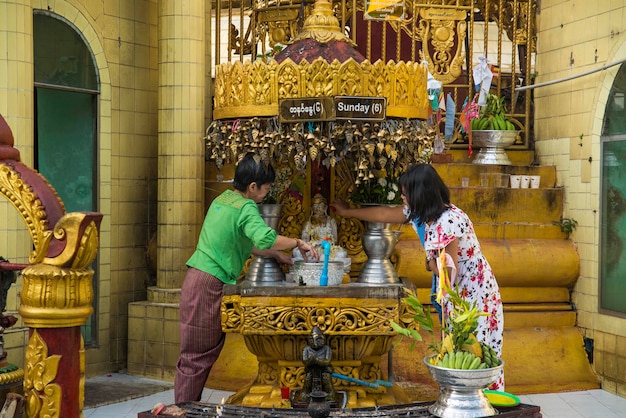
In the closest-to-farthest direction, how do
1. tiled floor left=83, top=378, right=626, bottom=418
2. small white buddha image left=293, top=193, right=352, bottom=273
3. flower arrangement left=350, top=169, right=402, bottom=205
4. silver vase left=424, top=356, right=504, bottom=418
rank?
silver vase left=424, top=356, right=504, bottom=418 < flower arrangement left=350, top=169, right=402, bottom=205 < small white buddha image left=293, top=193, right=352, bottom=273 < tiled floor left=83, top=378, right=626, bottom=418

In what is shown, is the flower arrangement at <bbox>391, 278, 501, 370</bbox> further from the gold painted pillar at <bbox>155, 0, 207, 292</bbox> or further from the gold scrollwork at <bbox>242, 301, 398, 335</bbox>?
the gold painted pillar at <bbox>155, 0, 207, 292</bbox>

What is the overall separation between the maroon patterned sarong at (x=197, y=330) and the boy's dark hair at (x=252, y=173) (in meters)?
0.59

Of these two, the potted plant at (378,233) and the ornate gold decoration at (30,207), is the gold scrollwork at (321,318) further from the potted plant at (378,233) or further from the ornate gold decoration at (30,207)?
the ornate gold decoration at (30,207)

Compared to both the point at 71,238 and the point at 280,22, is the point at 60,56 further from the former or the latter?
the point at 71,238

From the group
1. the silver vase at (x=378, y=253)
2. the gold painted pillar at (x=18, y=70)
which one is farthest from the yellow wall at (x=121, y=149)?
the silver vase at (x=378, y=253)

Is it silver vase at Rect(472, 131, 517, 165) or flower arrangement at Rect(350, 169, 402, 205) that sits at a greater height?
silver vase at Rect(472, 131, 517, 165)

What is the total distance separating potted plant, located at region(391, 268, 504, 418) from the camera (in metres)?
4.36

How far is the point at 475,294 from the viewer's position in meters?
5.66

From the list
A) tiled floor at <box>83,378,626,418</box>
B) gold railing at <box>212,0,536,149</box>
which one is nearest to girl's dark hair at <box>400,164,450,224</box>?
tiled floor at <box>83,378,626,418</box>

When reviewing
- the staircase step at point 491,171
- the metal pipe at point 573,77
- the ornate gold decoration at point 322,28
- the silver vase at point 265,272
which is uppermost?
the ornate gold decoration at point 322,28

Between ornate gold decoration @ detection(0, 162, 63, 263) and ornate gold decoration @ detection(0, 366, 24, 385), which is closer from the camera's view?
Result: ornate gold decoration @ detection(0, 162, 63, 263)

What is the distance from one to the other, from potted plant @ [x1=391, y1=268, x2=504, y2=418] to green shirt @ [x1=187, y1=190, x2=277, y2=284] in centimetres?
164

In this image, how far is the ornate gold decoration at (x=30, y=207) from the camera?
372 centimetres

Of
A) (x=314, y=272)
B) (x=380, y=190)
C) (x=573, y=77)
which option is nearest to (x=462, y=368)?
(x=314, y=272)
